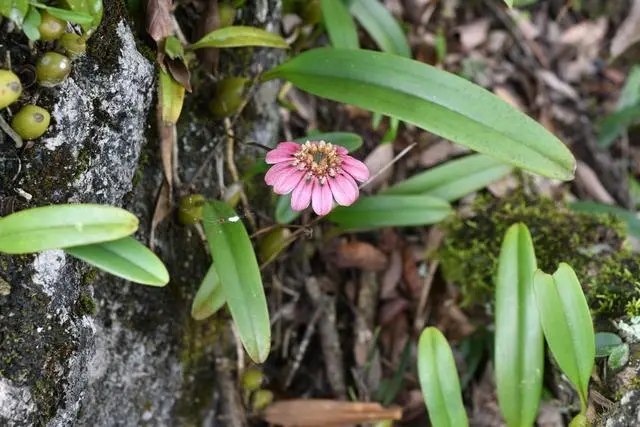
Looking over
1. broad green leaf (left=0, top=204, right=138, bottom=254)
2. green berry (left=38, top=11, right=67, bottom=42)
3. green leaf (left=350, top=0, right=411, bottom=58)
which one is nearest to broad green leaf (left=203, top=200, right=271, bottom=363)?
broad green leaf (left=0, top=204, right=138, bottom=254)

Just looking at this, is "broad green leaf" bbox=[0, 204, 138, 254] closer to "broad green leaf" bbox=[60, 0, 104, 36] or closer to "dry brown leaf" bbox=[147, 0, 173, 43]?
"broad green leaf" bbox=[60, 0, 104, 36]

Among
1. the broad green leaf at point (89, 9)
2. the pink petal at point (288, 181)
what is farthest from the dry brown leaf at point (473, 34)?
the broad green leaf at point (89, 9)

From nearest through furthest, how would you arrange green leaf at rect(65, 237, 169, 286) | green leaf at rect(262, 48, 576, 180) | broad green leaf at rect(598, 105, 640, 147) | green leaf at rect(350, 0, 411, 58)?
green leaf at rect(65, 237, 169, 286) → green leaf at rect(262, 48, 576, 180) → green leaf at rect(350, 0, 411, 58) → broad green leaf at rect(598, 105, 640, 147)

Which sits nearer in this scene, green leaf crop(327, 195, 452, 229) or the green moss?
the green moss

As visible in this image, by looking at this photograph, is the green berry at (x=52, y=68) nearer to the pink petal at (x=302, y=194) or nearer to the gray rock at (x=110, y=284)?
the gray rock at (x=110, y=284)

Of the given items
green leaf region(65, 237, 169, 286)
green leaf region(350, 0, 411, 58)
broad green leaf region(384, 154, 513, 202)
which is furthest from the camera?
green leaf region(350, 0, 411, 58)

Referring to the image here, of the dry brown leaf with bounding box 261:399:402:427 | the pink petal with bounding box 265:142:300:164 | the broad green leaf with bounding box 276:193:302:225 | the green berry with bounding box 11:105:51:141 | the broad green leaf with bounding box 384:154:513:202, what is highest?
the broad green leaf with bounding box 384:154:513:202

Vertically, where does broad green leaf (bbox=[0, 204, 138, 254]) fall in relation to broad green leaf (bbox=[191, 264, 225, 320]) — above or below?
above
